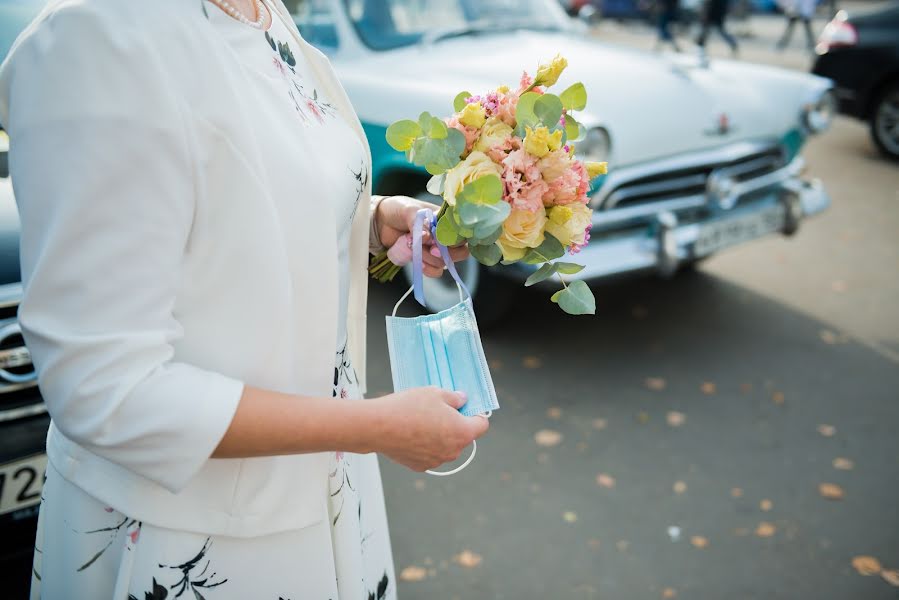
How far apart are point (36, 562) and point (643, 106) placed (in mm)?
3335

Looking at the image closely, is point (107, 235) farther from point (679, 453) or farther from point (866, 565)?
point (679, 453)

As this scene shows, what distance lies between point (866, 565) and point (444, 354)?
2.16 meters

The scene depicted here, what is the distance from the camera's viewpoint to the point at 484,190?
3.77 ft

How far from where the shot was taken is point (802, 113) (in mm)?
4473

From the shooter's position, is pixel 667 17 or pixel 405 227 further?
pixel 667 17

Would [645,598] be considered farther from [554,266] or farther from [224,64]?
[224,64]

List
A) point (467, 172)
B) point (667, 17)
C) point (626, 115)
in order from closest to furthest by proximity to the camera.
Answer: point (467, 172) < point (626, 115) < point (667, 17)

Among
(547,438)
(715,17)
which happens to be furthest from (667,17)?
(547,438)

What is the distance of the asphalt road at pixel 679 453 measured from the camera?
2645mm

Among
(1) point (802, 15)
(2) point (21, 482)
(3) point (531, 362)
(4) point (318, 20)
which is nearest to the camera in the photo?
(2) point (21, 482)

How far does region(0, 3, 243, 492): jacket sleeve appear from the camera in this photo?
83 cm

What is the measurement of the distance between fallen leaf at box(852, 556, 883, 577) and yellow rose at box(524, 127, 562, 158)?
2.22 m

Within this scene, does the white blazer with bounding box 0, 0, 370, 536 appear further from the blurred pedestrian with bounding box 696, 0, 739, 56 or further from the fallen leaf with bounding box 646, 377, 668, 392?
the blurred pedestrian with bounding box 696, 0, 739, 56

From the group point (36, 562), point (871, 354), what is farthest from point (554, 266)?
point (871, 354)
